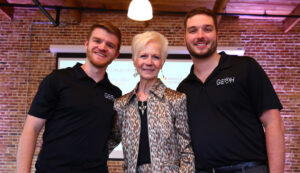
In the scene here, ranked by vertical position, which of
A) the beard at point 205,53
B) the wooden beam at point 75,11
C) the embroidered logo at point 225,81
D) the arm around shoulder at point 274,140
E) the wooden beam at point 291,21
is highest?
the wooden beam at point 75,11

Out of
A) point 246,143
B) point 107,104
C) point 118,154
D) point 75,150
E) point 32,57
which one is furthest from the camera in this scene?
point 32,57

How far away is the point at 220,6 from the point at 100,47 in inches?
161

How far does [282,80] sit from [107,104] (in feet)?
17.2

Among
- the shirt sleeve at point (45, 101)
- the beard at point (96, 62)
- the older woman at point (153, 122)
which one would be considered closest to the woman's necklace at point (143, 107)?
the older woman at point (153, 122)

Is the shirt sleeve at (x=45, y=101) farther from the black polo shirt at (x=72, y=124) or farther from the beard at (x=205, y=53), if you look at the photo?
the beard at (x=205, y=53)

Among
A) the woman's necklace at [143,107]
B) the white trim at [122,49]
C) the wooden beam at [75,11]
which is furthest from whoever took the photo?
the white trim at [122,49]

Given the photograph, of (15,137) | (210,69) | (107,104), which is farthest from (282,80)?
(15,137)

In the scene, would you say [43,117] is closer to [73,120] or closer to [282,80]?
[73,120]

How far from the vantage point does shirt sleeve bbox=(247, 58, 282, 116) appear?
5.41 ft

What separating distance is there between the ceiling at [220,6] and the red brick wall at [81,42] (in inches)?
8.3

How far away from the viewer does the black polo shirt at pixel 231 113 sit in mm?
1644

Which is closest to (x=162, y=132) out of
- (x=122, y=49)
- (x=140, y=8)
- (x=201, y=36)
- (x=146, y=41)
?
(x=146, y=41)

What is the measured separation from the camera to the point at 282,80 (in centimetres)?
600

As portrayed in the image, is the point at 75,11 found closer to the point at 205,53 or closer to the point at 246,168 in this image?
the point at 205,53
